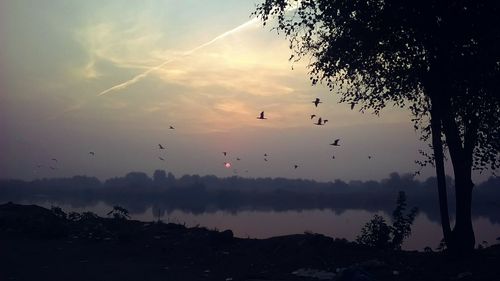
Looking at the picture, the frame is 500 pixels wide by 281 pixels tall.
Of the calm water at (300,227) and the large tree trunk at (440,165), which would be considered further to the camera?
the calm water at (300,227)

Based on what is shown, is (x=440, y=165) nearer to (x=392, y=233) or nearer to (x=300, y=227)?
(x=392, y=233)

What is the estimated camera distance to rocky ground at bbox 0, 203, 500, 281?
41.3 feet

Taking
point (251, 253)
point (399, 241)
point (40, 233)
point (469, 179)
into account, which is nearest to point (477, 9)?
point (469, 179)

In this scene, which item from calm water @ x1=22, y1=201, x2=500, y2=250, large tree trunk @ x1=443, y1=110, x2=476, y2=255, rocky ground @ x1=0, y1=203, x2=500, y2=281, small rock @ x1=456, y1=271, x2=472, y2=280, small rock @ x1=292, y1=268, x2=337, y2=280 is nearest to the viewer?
small rock @ x1=456, y1=271, x2=472, y2=280

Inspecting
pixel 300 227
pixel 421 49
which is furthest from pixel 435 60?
pixel 300 227

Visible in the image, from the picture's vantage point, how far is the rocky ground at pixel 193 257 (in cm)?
1259

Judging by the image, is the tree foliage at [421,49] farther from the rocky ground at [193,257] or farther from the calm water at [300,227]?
the calm water at [300,227]

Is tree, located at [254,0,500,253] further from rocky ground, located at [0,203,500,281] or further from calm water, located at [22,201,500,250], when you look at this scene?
calm water, located at [22,201,500,250]

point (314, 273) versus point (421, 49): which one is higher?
point (421, 49)

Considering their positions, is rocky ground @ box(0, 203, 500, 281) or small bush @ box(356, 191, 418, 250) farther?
small bush @ box(356, 191, 418, 250)

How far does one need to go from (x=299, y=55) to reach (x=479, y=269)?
27.9ft

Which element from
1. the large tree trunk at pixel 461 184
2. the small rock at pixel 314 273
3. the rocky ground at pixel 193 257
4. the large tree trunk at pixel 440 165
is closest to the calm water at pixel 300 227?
the rocky ground at pixel 193 257

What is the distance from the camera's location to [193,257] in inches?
609

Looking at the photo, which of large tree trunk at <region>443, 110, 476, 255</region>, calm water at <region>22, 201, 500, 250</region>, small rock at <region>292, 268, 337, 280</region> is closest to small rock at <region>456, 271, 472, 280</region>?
large tree trunk at <region>443, 110, 476, 255</region>
